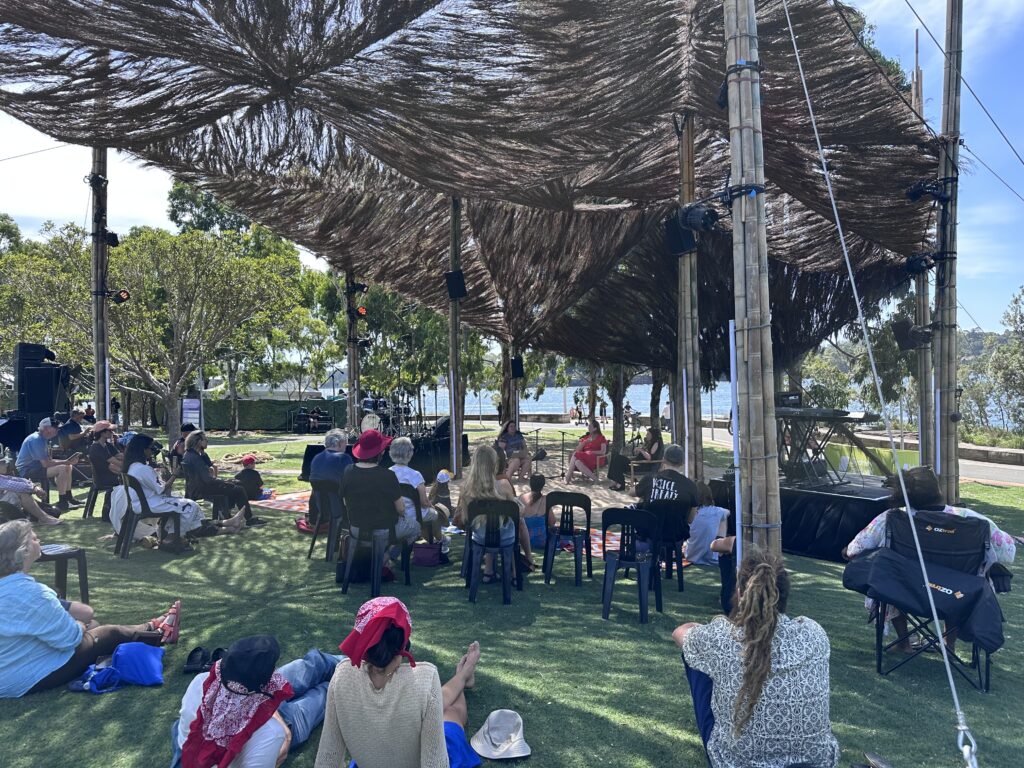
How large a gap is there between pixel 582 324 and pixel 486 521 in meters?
9.09

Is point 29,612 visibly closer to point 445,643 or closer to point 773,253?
point 445,643

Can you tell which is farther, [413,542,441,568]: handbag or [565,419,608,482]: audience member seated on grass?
[565,419,608,482]: audience member seated on grass

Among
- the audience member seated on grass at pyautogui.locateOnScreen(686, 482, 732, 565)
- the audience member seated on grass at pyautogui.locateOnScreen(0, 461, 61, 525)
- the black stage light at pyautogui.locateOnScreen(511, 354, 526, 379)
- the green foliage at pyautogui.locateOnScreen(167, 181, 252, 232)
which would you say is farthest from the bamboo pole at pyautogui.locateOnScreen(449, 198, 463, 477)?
the green foliage at pyautogui.locateOnScreen(167, 181, 252, 232)

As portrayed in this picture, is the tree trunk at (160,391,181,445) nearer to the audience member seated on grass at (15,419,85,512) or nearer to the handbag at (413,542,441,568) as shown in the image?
the audience member seated on grass at (15,419,85,512)

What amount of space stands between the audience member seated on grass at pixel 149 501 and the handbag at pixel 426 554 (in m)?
2.27

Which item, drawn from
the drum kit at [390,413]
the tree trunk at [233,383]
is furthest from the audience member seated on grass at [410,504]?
the tree trunk at [233,383]

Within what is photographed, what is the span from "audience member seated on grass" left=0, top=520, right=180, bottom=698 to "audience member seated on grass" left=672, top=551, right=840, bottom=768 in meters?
3.04

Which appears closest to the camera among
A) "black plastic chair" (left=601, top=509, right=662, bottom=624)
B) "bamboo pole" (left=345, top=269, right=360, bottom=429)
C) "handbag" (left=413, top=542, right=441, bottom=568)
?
"black plastic chair" (left=601, top=509, right=662, bottom=624)

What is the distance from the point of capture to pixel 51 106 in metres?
6.19

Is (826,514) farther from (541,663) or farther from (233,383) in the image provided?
(233,383)

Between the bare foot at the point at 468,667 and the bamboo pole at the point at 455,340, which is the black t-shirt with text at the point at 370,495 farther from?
the bamboo pole at the point at 455,340

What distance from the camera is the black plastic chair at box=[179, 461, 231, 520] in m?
7.71

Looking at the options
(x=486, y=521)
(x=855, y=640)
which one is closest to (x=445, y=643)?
(x=486, y=521)

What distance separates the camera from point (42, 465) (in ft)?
30.0
